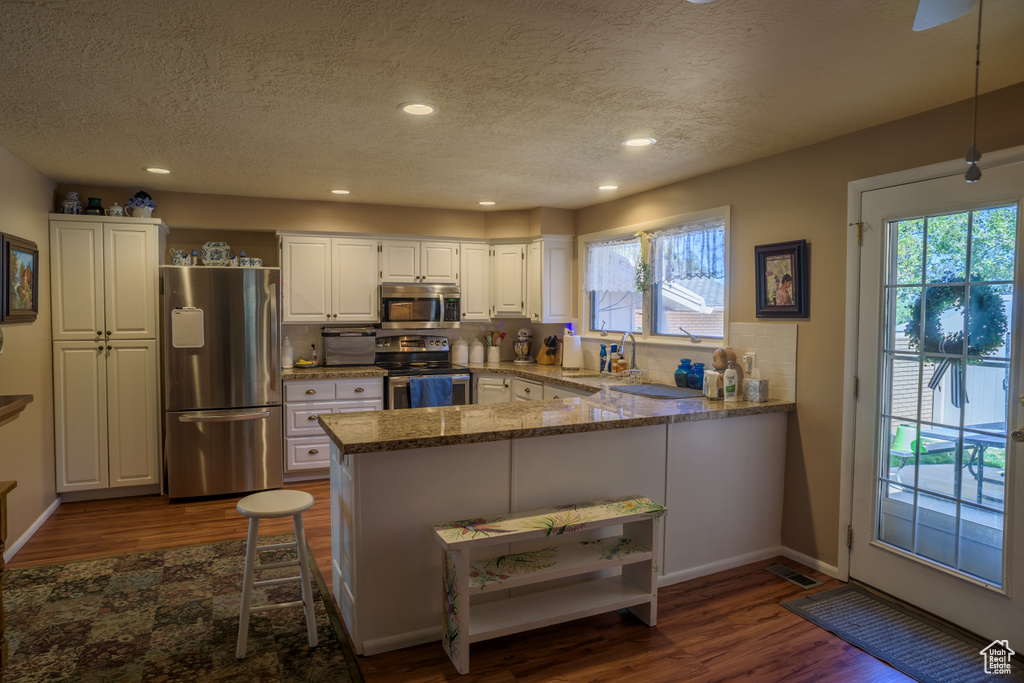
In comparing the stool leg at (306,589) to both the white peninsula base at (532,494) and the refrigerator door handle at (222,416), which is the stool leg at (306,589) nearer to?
the white peninsula base at (532,494)

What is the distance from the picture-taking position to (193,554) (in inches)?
137

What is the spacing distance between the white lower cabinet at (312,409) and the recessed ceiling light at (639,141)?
2827mm

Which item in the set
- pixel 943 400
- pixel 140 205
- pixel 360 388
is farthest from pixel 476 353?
pixel 943 400

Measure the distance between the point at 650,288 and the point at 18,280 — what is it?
4.01 meters

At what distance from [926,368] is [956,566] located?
2.80ft

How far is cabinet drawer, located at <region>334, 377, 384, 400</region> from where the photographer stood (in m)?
4.96

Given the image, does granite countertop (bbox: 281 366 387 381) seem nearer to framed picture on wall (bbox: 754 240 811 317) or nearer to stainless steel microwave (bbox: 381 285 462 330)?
stainless steel microwave (bbox: 381 285 462 330)

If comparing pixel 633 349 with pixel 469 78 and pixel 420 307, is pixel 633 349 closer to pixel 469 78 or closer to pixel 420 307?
pixel 420 307

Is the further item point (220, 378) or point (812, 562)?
point (220, 378)

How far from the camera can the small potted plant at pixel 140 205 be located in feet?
14.6

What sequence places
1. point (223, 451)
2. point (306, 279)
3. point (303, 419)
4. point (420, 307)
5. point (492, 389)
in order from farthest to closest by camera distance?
point (420, 307)
point (492, 389)
point (306, 279)
point (303, 419)
point (223, 451)

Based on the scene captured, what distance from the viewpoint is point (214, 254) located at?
486 centimetres

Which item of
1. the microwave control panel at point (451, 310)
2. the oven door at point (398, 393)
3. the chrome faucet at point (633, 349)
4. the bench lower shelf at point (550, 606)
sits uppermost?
the microwave control panel at point (451, 310)

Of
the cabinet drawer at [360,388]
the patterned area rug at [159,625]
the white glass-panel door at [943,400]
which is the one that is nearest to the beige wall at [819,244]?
the white glass-panel door at [943,400]
